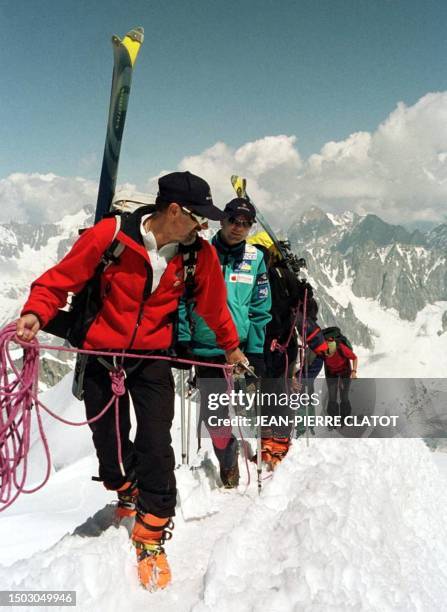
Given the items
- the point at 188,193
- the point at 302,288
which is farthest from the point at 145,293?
the point at 302,288

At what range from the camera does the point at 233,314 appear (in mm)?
5387

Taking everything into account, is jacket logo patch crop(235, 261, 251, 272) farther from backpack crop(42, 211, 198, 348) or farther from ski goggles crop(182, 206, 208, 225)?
ski goggles crop(182, 206, 208, 225)

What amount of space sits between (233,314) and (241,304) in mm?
168

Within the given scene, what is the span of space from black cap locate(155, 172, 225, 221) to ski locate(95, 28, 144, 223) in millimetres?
2363

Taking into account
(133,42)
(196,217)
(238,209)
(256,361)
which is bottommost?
(256,361)

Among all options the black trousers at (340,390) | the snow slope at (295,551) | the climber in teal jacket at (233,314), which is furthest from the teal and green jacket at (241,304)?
the black trousers at (340,390)

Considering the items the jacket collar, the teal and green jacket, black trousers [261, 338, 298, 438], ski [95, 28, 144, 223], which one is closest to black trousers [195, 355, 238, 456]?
the teal and green jacket

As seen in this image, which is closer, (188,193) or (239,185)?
(188,193)

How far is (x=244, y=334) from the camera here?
5543 millimetres

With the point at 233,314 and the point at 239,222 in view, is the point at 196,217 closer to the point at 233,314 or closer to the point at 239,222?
the point at 239,222

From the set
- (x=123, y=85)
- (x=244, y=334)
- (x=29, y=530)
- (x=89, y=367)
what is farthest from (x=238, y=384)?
(x=29, y=530)

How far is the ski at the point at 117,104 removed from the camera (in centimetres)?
584

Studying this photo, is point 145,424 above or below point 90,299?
below

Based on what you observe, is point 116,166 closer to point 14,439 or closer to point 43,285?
point 43,285
